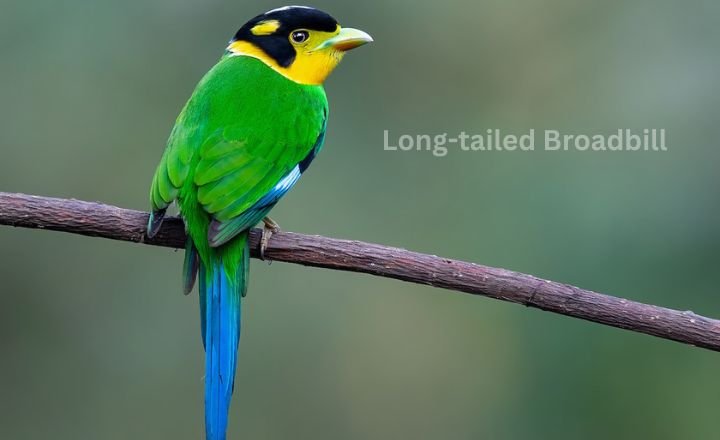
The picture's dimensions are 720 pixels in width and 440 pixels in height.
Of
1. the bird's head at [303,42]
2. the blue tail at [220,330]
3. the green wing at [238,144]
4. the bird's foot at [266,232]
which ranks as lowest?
the blue tail at [220,330]

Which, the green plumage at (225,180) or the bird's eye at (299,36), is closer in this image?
the green plumage at (225,180)

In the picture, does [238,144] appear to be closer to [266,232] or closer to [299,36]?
[266,232]

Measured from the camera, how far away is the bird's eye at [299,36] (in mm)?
4062

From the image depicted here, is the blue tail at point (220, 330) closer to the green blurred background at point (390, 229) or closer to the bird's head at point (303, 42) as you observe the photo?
the bird's head at point (303, 42)

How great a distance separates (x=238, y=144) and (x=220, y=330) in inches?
25.0

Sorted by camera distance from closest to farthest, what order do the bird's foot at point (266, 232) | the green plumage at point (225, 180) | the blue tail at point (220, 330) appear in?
the blue tail at point (220, 330) → the green plumage at point (225, 180) → the bird's foot at point (266, 232)

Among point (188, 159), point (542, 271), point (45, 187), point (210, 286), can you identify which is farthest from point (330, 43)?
point (45, 187)

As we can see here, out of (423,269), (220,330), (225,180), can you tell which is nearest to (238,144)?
(225,180)

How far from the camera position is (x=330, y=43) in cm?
403

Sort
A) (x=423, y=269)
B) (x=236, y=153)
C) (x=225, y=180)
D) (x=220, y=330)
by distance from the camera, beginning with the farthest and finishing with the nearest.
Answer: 1. (x=236, y=153)
2. (x=225, y=180)
3. (x=220, y=330)
4. (x=423, y=269)

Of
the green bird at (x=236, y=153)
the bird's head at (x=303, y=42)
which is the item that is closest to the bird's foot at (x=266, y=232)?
the green bird at (x=236, y=153)

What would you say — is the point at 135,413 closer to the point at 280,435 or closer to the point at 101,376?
the point at 101,376

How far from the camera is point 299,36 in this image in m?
4.07

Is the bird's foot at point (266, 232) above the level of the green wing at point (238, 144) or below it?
below
